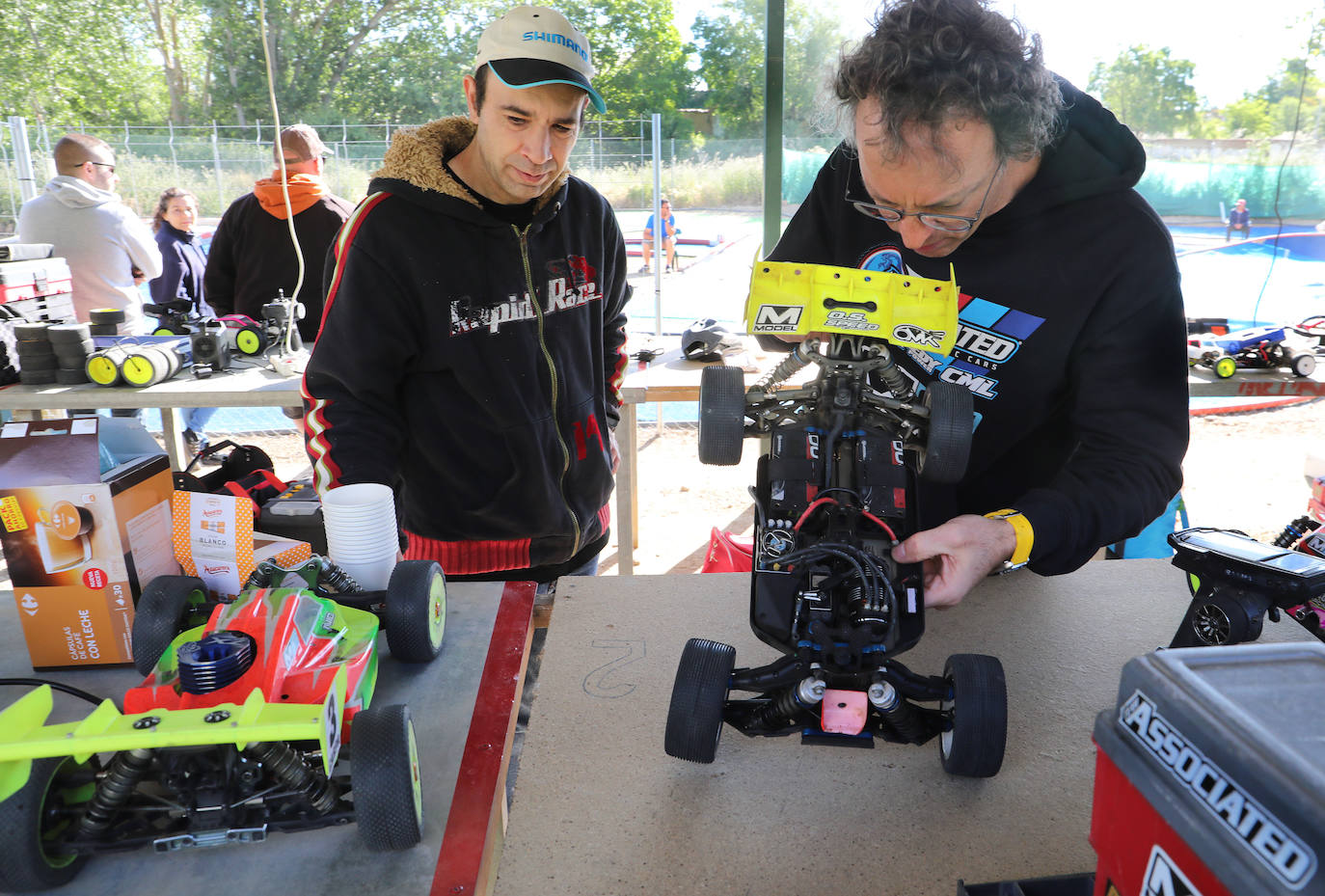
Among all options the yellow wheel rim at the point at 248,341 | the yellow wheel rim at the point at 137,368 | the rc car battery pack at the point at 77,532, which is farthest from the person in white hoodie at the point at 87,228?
the rc car battery pack at the point at 77,532

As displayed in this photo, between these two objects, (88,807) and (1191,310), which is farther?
(1191,310)

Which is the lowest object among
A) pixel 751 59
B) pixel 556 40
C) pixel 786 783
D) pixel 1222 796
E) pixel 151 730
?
pixel 786 783

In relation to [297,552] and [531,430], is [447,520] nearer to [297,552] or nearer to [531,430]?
[531,430]

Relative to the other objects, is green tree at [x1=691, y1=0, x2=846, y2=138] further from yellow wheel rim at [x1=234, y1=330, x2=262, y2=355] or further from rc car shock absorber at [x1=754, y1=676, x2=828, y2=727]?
rc car shock absorber at [x1=754, y1=676, x2=828, y2=727]

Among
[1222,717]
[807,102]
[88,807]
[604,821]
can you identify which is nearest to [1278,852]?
[1222,717]

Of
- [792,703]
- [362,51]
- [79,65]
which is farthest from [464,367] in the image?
[79,65]

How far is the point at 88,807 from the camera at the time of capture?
2.76ft

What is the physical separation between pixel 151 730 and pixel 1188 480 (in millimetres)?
5676

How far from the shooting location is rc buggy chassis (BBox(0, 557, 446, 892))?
813mm

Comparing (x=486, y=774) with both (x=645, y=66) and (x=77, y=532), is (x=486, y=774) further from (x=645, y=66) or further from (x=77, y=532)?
(x=645, y=66)

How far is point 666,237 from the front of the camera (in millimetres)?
7344

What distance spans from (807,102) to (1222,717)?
439 cm

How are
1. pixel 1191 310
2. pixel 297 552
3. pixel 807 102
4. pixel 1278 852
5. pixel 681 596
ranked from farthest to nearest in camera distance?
1. pixel 1191 310
2. pixel 807 102
3. pixel 681 596
4. pixel 297 552
5. pixel 1278 852

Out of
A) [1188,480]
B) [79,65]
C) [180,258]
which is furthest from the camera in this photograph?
[79,65]
